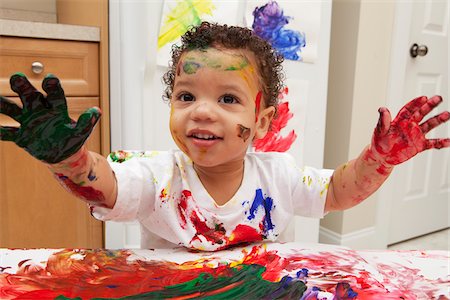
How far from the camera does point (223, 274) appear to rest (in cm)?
50

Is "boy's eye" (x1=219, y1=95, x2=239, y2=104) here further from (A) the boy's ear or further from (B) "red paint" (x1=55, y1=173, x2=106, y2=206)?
(B) "red paint" (x1=55, y1=173, x2=106, y2=206)

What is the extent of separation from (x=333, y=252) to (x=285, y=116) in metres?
0.88

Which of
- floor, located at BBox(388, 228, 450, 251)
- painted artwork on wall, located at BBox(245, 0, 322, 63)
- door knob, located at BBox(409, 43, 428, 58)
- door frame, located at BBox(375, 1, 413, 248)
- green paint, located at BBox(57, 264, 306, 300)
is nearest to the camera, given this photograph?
green paint, located at BBox(57, 264, 306, 300)

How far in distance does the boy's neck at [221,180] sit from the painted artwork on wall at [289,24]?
2.28ft

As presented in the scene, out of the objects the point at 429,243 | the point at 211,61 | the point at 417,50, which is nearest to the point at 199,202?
the point at 211,61

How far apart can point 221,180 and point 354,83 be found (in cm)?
115

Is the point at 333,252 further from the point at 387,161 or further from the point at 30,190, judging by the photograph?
the point at 30,190

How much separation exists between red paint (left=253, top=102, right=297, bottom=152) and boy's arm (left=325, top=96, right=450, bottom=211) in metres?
0.65

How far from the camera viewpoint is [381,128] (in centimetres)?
64

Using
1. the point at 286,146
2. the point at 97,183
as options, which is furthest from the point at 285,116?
the point at 97,183

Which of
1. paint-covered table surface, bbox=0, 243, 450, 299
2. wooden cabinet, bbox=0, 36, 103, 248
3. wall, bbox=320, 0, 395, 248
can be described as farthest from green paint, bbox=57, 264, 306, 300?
wall, bbox=320, 0, 395, 248

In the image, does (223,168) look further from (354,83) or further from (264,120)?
(354,83)

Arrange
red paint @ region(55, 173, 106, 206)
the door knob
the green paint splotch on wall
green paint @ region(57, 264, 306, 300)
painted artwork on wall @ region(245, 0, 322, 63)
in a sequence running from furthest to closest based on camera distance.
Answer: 1. the door knob
2. painted artwork on wall @ region(245, 0, 322, 63)
3. the green paint splotch on wall
4. red paint @ region(55, 173, 106, 206)
5. green paint @ region(57, 264, 306, 300)

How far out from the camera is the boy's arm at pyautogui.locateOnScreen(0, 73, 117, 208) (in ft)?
1.52
